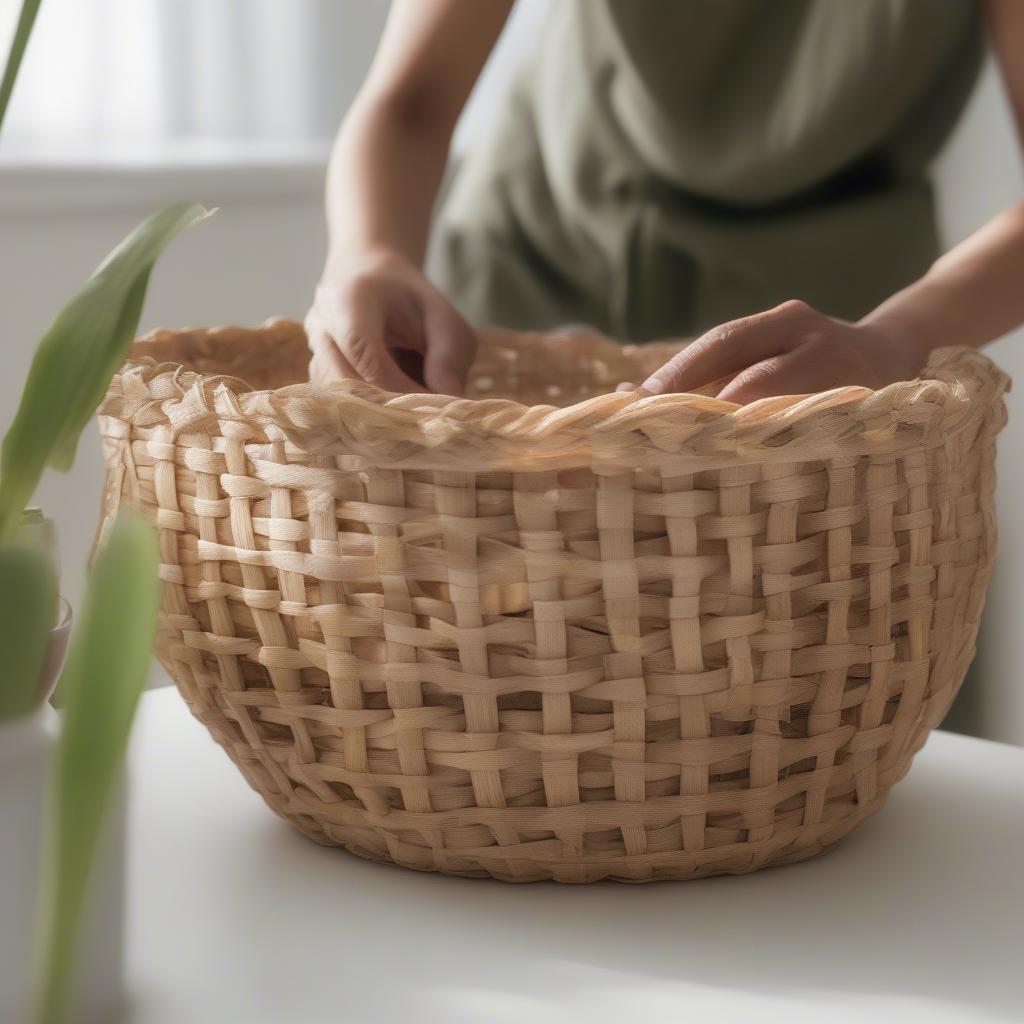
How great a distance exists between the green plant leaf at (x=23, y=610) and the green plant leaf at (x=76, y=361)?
4 cm

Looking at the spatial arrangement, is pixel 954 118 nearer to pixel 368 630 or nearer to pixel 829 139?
pixel 829 139

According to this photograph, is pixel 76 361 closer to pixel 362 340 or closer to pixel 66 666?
pixel 66 666

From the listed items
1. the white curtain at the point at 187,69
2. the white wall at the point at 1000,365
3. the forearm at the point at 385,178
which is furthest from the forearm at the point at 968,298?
the white curtain at the point at 187,69

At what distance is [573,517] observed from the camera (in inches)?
14.3

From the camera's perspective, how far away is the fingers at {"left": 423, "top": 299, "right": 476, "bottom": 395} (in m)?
0.57

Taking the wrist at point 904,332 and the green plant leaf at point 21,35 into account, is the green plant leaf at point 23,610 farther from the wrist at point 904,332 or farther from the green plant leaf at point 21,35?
the wrist at point 904,332

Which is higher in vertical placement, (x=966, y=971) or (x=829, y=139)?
(x=829, y=139)

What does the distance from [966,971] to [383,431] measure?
0.22 metres

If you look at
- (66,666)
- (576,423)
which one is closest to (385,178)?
(576,423)

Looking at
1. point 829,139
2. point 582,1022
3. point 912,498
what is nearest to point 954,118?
point 829,139

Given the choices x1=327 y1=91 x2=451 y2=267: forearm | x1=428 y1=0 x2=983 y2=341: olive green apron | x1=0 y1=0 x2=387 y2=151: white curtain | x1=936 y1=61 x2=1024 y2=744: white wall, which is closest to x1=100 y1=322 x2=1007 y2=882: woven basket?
x1=327 y1=91 x2=451 y2=267: forearm

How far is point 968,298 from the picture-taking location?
572mm

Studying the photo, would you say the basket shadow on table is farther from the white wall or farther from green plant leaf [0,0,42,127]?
the white wall

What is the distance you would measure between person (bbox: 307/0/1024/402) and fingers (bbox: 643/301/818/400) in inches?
12.9
